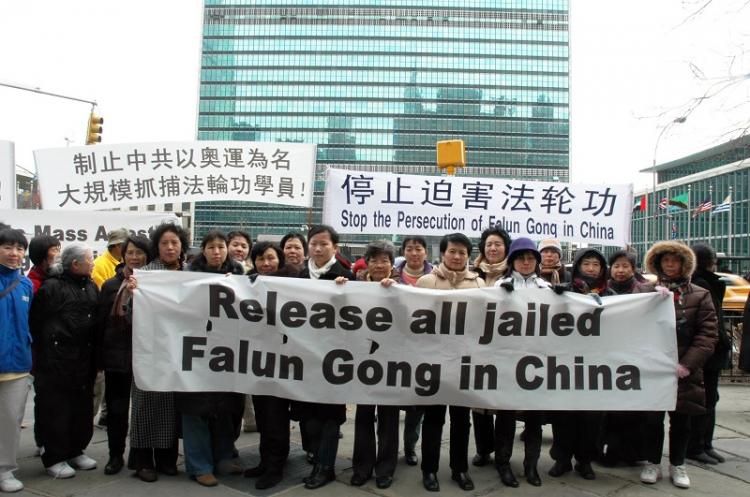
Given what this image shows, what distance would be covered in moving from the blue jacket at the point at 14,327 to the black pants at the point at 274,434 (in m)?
1.71

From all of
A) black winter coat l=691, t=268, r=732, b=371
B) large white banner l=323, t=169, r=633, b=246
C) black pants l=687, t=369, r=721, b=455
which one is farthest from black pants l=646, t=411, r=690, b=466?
large white banner l=323, t=169, r=633, b=246

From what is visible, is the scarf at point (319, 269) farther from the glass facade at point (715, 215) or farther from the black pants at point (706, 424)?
the glass facade at point (715, 215)

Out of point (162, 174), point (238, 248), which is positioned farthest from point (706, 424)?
point (162, 174)

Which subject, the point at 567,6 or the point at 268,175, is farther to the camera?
the point at 567,6

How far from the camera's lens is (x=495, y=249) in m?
5.08

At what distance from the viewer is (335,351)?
4.23 metres

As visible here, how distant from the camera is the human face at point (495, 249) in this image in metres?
5.08

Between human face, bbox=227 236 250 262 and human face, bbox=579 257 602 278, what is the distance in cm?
315

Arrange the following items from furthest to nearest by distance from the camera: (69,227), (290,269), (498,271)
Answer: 1. (69,227)
2. (498,271)
3. (290,269)

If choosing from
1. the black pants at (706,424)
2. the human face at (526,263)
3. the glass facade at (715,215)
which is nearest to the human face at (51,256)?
the human face at (526,263)

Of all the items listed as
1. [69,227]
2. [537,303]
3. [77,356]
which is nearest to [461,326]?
[537,303]

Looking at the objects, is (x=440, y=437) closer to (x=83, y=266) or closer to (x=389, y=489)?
(x=389, y=489)

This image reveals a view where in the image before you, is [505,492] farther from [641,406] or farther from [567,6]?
[567,6]

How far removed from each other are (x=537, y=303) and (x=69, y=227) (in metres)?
5.68
